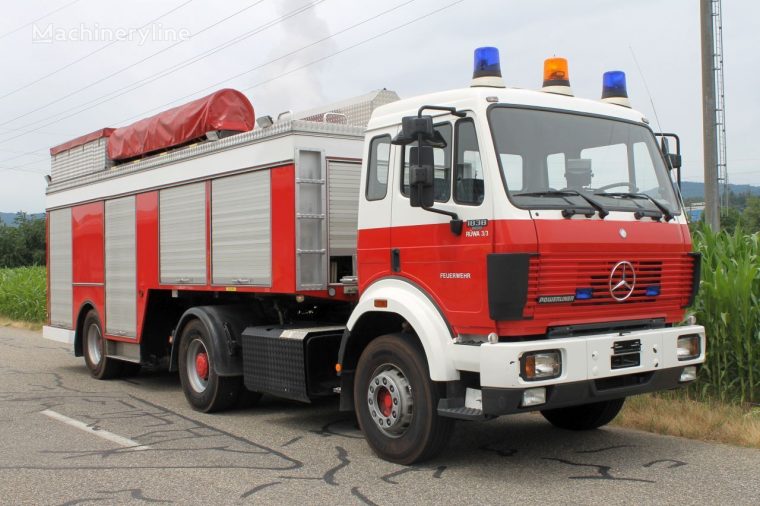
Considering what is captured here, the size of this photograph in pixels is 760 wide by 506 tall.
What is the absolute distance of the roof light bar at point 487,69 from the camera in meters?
6.26

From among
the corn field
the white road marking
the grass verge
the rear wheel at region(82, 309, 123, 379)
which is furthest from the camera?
the rear wheel at region(82, 309, 123, 379)

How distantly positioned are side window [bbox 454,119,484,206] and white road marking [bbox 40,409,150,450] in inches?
137

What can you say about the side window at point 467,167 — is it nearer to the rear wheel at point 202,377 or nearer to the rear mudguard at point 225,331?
the rear mudguard at point 225,331

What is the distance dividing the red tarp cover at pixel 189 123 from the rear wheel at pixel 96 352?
250 cm

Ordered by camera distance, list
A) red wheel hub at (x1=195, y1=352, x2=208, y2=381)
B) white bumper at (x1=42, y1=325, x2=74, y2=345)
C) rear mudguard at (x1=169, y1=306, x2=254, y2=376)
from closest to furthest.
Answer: rear mudguard at (x1=169, y1=306, x2=254, y2=376) < red wheel hub at (x1=195, y1=352, x2=208, y2=381) < white bumper at (x1=42, y1=325, x2=74, y2=345)

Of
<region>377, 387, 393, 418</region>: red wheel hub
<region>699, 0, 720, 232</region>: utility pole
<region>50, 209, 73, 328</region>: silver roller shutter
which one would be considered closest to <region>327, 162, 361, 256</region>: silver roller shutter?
<region>377, 387, 393, 418</region>: red wheel hub

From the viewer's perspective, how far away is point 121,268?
36.3 ft

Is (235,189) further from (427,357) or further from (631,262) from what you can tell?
(631,262)

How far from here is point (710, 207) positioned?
1017cm

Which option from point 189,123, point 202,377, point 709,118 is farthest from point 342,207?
point 709,118

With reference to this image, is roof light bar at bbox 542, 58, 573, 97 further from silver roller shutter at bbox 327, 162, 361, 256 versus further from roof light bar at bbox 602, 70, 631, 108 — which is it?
silver roller shutter at bbox 327, 162, 361, 256

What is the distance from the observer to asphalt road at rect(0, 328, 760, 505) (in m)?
5.57

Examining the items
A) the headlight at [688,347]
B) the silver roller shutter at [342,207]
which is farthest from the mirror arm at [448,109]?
the headlight at [688,347]

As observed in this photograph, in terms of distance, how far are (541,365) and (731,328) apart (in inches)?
136
